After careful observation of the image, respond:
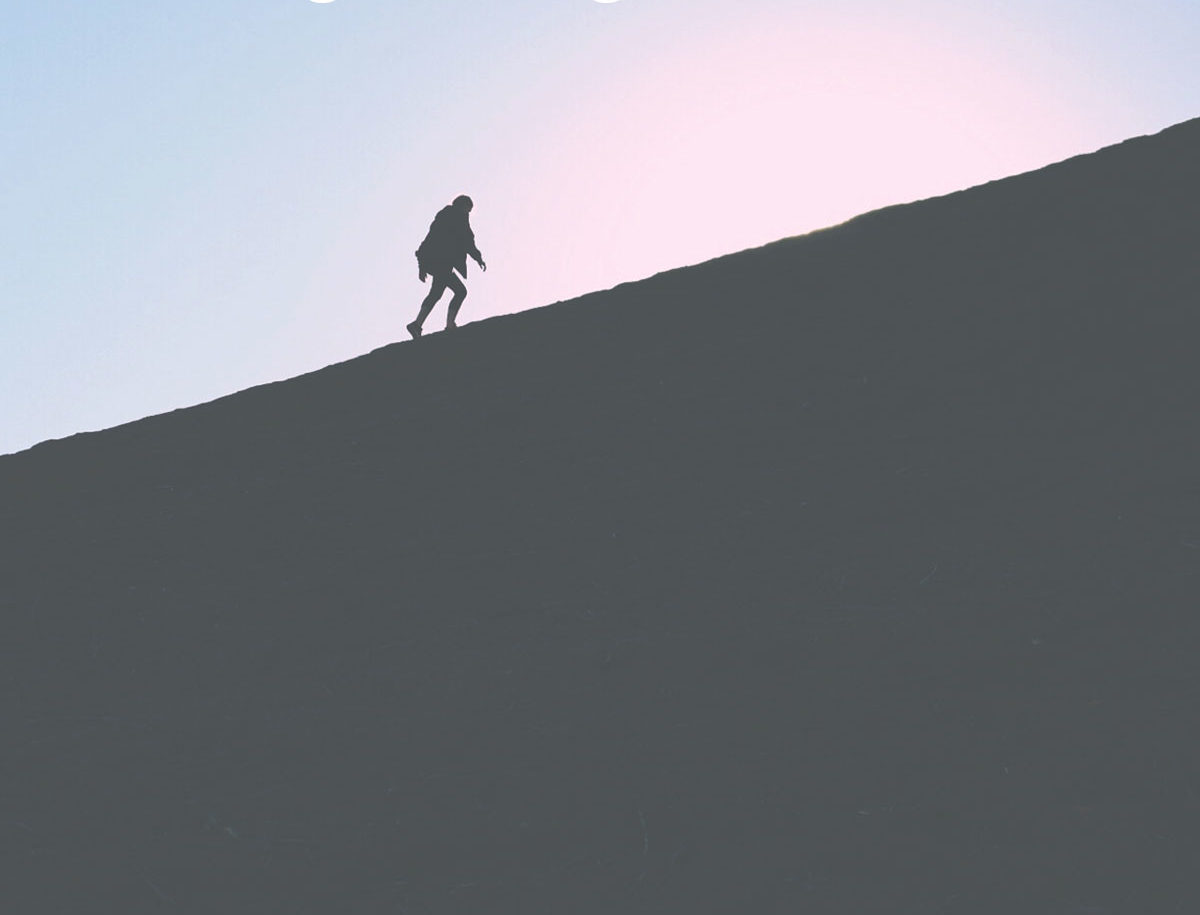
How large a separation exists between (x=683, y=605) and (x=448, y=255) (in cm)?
656

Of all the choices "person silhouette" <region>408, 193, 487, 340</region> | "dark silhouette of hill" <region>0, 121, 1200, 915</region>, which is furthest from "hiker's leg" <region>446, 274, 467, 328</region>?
"dark silhouette of hill" <region>0, 121, 1200, 915</region>

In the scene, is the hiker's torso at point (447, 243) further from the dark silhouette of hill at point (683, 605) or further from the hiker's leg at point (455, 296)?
the dark silhouette of hill at point (683, 605)

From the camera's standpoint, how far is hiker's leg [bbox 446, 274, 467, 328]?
12242 mm

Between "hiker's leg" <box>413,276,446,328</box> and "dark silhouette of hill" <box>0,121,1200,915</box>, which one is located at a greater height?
"hiker's leg" <box>413,276,446,328</box>

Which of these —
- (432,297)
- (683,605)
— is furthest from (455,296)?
(683,605)

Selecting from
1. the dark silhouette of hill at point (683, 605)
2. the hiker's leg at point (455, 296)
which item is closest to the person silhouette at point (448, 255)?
the hiker's leg at point (455, 296)

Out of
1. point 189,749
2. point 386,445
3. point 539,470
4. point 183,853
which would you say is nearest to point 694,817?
point 183,853

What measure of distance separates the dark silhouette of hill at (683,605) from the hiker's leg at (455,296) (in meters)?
1.55

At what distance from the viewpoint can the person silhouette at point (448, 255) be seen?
39.8 ft

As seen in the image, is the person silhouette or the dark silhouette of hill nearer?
the dark silhouette of hill

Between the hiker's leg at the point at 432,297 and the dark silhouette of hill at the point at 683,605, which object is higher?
the hiker's leg at the point at 432,297

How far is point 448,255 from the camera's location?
39.7ft

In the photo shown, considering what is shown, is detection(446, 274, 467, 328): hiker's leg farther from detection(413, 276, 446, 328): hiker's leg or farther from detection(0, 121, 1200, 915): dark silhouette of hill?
detection(0, 121, 1200, 915): dark silhouette of hill

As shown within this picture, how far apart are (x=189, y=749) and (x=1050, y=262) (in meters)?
7.74
